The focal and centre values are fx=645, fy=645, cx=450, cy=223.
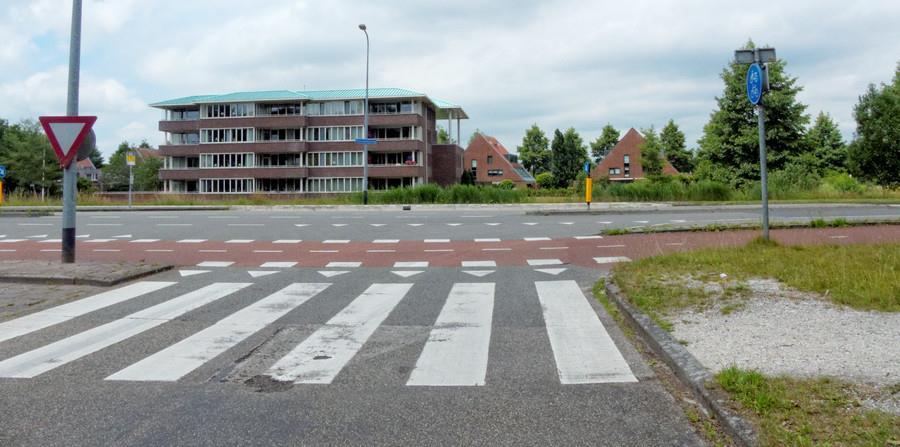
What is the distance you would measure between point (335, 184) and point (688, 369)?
6241cm

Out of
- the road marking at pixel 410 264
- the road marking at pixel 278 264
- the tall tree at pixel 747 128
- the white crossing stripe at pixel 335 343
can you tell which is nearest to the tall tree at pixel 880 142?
the tall tree at pixel 747 128

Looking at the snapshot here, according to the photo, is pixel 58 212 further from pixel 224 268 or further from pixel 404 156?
pixel 404 156

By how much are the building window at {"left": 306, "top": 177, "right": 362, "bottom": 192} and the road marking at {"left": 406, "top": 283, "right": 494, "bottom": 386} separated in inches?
2258

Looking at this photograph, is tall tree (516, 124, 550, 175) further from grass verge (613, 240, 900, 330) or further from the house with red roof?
grass verge (613, 240, 900, 330)

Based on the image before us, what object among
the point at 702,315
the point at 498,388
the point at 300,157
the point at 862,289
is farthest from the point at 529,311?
the point at 300,157

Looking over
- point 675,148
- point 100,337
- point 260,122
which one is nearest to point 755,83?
point 100,337

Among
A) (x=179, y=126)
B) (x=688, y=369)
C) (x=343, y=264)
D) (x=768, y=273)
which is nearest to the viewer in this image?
(x=688, y=369)

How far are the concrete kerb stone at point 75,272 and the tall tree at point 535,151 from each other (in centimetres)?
8859

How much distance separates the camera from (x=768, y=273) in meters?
8.22

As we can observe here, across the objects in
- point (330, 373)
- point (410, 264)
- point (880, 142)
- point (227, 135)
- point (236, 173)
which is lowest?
point (330, 373)

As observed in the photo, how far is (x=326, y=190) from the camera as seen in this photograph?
2569 inches

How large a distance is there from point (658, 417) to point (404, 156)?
60.3 m

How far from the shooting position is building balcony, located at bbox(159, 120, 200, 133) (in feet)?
226

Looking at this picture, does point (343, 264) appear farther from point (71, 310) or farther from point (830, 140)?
point (830, 140)
